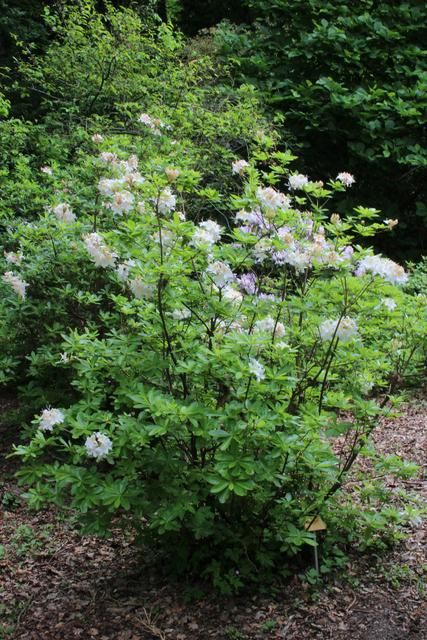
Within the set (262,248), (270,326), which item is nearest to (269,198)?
(262,248)

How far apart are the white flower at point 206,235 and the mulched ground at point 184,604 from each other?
53.2 inches

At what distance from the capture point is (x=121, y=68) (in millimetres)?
6348

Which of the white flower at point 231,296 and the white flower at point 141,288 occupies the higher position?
the white flower at point 141,288

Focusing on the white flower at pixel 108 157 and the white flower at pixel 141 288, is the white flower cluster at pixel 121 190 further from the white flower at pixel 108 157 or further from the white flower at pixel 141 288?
the white flower at pixel 108 157

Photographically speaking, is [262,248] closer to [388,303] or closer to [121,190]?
[388,303]

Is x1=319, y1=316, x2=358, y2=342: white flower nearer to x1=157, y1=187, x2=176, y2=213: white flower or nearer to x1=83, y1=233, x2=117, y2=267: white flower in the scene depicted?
x1=157, y1=187, x2=176, y2=213: white flower

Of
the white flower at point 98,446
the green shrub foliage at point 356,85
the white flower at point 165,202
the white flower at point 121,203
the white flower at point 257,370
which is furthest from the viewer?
the green shrub foliage at point 356,85

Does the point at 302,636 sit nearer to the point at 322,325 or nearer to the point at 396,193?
the point at 322,325

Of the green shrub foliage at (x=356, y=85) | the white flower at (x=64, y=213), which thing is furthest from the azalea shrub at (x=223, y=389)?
the green shrub foliage at (x=356, y=85)

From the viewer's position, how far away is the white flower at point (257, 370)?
2076 mm

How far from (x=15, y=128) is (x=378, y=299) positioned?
13.2ft

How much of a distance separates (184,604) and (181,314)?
3.63 ft

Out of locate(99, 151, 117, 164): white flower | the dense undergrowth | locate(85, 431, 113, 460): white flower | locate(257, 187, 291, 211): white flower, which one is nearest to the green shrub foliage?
locate(99, 151, 117, 164): white flower

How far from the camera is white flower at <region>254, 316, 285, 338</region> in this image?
2.39 meters
